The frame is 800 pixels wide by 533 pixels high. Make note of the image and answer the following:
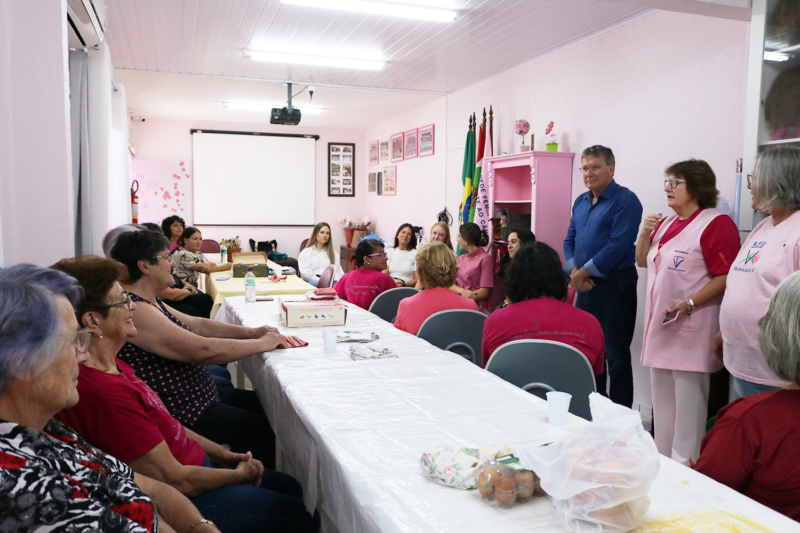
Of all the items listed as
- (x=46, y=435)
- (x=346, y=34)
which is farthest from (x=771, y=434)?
(x=346, y=34)

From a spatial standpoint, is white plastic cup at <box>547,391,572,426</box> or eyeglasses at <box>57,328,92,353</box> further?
white plastic cup at <box>547,391,572,426</box>

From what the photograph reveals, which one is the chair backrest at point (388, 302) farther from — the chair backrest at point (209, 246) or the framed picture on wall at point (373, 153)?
the framed picture on wall at point (373, 153)

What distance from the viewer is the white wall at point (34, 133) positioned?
7.12 feet

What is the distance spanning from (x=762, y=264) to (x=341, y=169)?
8346mm

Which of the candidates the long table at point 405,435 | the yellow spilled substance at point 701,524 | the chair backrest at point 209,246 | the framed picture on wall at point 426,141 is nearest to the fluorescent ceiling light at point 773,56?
the long table at point 405,435

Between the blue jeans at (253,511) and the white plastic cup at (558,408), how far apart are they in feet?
2.50

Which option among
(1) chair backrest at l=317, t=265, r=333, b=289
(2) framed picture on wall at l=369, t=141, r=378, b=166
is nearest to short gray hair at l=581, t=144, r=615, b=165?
(1) chair backrest at l=317, t=265, r=333, b=289

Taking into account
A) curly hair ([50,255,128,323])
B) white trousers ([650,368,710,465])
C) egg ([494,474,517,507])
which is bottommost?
white trousers ([650,368,710,465])

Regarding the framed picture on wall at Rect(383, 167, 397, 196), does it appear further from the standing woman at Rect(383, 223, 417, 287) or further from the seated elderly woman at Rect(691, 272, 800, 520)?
the seated elderly woman at Rect(691, 272, 800, 520)

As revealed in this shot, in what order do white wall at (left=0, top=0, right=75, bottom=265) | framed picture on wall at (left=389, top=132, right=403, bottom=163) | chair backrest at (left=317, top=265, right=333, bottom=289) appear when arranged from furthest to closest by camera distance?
framed picture on wall at (left=389, top=132, right=403, bottom=163)
chair backrest at (left=317, top=265, right=333, bottom=289)
white wall at (left=0, top=0, right=75, bottom=265)

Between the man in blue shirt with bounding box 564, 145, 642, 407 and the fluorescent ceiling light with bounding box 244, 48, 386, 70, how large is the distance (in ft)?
8.37

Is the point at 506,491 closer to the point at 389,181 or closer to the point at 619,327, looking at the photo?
the point at 619,327

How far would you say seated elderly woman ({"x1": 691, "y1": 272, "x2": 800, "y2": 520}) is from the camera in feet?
3.73

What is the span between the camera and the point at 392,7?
3.70 m
